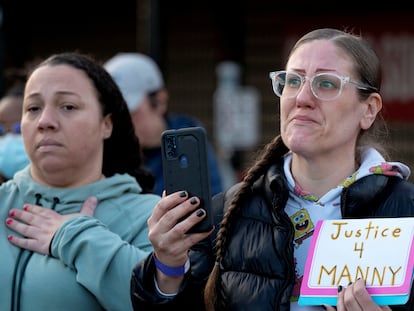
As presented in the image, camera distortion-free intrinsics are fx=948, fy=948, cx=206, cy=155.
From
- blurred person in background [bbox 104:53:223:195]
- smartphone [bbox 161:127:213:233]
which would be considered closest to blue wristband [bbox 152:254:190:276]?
smartphone [bbox 161:127:213:233]

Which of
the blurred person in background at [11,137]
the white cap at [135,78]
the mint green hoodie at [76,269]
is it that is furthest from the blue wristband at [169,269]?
the white cap at [135,78]

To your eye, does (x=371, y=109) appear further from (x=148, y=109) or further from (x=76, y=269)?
(x=148, y=109)

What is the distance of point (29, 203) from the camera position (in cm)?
335

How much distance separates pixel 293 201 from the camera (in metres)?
2.78

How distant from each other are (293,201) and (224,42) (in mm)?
7746

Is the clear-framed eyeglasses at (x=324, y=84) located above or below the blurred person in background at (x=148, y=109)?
above

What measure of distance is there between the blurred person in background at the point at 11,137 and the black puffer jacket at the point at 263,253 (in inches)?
55.8

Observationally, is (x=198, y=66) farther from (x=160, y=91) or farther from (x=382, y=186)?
(x=382, y=186)

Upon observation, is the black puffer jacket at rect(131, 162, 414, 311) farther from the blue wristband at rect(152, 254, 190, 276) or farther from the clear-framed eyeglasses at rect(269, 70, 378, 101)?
the clear-framed eyeglasses at rect(269, 70, 378, 101)

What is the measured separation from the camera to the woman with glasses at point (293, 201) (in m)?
2.64

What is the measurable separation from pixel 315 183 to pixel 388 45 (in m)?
7.18

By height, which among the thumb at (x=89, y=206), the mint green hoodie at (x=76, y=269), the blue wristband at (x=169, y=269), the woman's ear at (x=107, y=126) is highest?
the woman's ear at (x=107, y=126)

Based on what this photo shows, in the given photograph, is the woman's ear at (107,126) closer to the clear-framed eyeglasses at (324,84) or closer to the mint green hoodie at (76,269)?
the mint green hoodie at (76,269)

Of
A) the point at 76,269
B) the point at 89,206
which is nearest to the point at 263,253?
the point at 76,269
